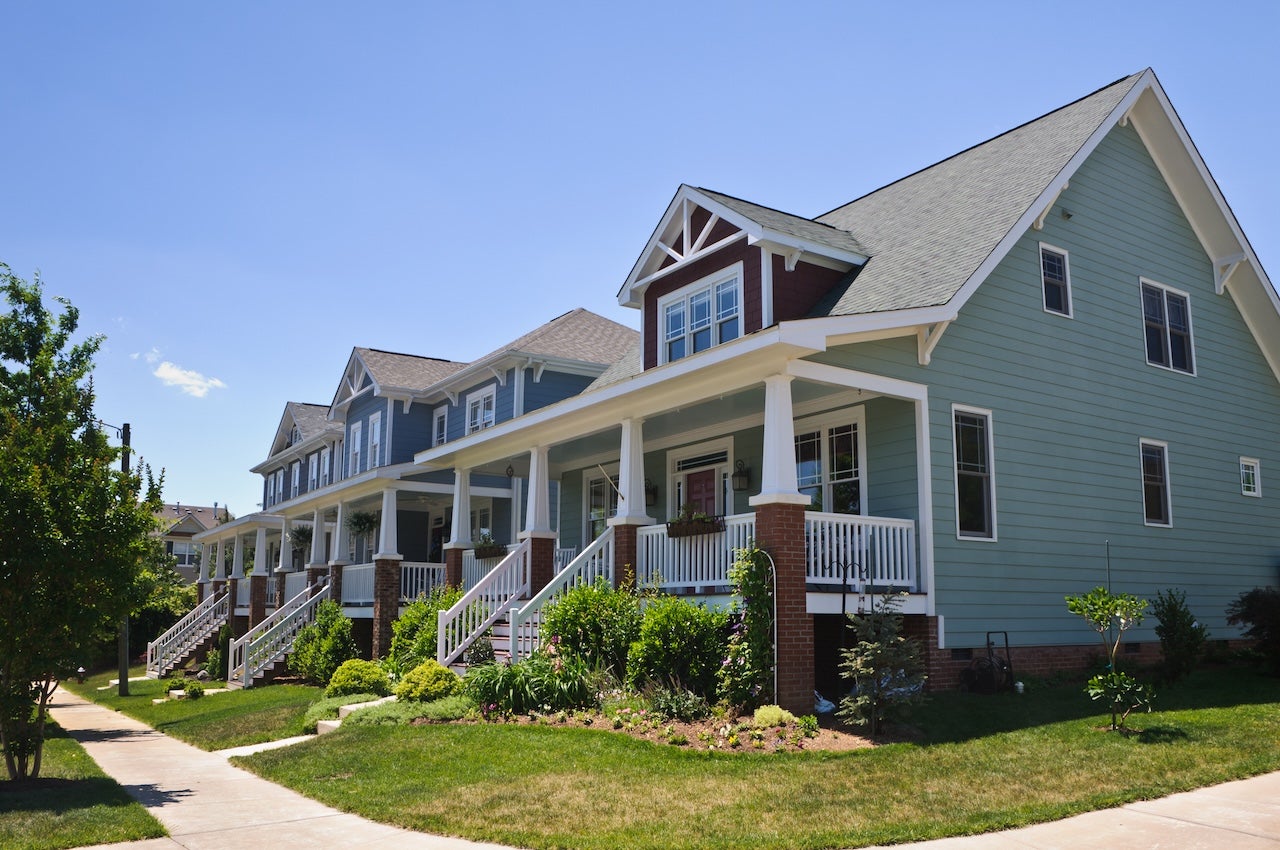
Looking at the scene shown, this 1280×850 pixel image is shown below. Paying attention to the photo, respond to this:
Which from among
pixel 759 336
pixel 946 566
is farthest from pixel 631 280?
pixel 946 566

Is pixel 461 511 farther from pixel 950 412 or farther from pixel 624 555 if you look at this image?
pixel 950 412

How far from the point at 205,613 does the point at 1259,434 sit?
30217 millimetres

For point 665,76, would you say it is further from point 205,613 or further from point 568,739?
point 205,613

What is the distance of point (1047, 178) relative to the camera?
15852 millimetres

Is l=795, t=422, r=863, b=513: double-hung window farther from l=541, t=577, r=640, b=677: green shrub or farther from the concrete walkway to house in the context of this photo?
the concrete walkway to house

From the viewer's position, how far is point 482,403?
2673cm

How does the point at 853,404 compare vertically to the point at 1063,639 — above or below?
above

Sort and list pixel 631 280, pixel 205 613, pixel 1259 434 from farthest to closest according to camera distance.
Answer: pixel 205 613 → pixel 1259 434 → pixel 631 280

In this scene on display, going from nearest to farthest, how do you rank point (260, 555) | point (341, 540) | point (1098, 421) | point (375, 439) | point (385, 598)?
point (1098, 421)
point (385, 598)
point (341, 540)
point (375, 439)
point (260, 555)

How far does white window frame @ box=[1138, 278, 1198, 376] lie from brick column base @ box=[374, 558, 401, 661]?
51.1ft

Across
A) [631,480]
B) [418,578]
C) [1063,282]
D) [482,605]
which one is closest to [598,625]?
[631,480]

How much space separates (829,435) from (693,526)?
2.81 meters

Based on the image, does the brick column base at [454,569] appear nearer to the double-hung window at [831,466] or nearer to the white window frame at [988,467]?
the double-hung window at [831,466]

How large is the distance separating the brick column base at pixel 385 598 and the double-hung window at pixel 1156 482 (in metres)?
15.0
